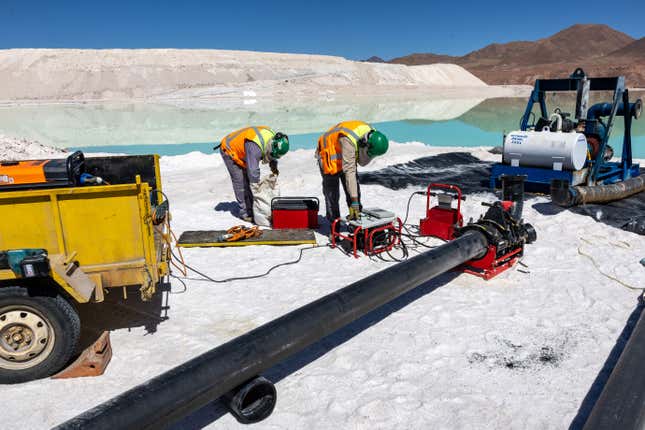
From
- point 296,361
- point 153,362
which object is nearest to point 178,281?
point 153,362

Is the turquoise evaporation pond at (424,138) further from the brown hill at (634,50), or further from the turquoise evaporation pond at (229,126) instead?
the brown hill at (634,50)

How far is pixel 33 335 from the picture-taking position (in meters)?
3.78

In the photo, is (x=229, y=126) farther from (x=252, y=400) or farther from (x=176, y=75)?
(x=176, y=75)

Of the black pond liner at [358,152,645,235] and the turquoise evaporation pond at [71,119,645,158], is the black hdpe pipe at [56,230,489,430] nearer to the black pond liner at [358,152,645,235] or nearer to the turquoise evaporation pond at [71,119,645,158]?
the black pond liner at [358,152,645,235]

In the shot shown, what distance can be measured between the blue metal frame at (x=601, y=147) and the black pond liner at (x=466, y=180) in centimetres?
72

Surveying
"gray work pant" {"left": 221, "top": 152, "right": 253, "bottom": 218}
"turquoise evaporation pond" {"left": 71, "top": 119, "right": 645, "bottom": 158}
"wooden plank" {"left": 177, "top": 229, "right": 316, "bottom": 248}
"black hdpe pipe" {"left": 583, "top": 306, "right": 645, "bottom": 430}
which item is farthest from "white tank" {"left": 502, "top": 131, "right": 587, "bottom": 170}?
"turquoise evaporation pond" {"left": 71, "top": 119, "right": 645, "bottom": 158}

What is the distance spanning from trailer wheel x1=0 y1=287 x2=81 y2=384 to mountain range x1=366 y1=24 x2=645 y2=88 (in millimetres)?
86575

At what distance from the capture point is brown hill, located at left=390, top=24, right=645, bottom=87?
84.8 meters

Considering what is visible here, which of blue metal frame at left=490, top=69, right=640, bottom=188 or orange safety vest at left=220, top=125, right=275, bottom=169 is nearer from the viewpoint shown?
orange safety vest at left=220, top=125, right=275, bottom=169

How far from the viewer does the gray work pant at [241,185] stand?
8.56 meters

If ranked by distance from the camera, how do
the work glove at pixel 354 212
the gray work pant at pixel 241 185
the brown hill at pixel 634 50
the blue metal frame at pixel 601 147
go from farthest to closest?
the brown hill at pixel 634 50 < the blue metal frame at pixel 601 147 < the gray work pant at pixel 241 185 < the work glove at pixel 354 212

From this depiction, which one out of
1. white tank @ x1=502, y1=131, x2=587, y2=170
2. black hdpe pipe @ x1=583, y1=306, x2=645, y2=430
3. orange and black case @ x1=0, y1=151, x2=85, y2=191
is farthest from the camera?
white tank @ x1=502, y1=131, x2=587, y2=170

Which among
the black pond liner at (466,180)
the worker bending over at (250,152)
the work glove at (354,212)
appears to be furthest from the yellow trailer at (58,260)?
the black pond liner at (466,180)

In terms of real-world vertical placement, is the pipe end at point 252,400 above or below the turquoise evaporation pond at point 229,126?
below
